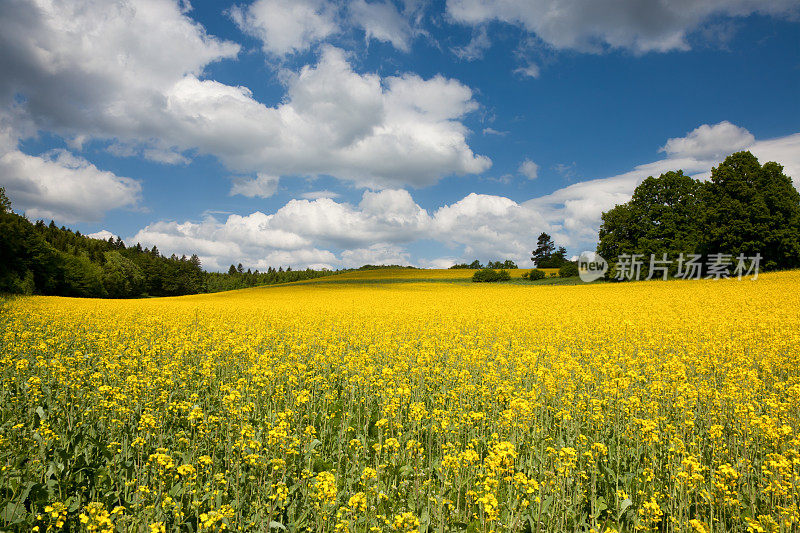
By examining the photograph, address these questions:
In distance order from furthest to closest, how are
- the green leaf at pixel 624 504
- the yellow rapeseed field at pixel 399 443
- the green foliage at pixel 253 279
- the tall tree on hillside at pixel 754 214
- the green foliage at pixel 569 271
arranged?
1. the green foliage at pixel 253 279
2. the green foliage at pixel 569 271
3. the tall tree on hillside at pixel 754 214
4. the green leaf at pixel 624 504
5. the yellow rapeseed field at pixel 399 443

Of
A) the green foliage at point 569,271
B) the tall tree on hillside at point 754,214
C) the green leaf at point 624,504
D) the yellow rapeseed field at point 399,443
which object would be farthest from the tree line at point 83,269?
the tall tree on hillside at point 754,214

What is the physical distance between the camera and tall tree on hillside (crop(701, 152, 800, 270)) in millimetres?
41625

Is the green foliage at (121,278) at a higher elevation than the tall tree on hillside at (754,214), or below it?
below

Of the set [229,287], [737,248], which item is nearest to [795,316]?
[737,248]

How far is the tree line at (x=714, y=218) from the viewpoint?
138ft

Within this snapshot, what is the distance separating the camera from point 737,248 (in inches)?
1683

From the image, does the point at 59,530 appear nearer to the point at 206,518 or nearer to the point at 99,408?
the point at 206,518

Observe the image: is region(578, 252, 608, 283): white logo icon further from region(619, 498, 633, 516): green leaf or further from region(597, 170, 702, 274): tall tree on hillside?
region(619, 498, 633, 516): green leaf

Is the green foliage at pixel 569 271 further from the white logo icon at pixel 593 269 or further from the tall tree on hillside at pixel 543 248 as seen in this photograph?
the tall tree on hillside at pixel 543 248

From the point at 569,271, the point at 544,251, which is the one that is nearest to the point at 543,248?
the point at 544,251

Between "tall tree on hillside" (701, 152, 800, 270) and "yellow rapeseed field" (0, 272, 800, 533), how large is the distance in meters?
38.6

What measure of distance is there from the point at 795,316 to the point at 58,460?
26951 mm

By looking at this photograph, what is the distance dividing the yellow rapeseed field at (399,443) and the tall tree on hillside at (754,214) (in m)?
38.6

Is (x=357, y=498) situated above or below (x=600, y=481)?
above
